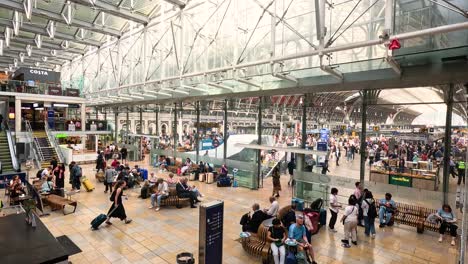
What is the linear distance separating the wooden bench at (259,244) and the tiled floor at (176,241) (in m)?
0.17

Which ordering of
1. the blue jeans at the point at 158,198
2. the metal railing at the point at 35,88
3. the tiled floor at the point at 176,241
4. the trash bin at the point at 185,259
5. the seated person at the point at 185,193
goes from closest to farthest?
the trash bin at the point at 185,259, the tiled floor at the point at 176,241, the blue jeans at the point at 158,198, the seated person at the point at 185,193, the metal railing at the point at 35,88

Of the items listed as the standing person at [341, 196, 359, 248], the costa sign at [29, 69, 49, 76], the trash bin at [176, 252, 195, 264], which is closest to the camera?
the trash bin at [176, 252, 195, 264]

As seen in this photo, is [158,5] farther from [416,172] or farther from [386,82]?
[416,172]

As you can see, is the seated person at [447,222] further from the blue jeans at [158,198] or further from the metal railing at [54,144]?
the metal railing at [54,144]

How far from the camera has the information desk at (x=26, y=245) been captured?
4359mm

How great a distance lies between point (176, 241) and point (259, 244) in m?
2.38

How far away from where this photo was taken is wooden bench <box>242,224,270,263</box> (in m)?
6.21

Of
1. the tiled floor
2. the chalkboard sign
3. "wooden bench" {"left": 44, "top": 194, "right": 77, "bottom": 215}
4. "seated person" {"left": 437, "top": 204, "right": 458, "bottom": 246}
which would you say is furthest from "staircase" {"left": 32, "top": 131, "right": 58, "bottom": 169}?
"seated person" {"left": 437, "top": 204, "right": 458, "bottom": 246}

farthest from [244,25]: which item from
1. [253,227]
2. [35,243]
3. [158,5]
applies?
[35,243]

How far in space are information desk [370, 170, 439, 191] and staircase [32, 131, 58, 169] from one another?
20.5m

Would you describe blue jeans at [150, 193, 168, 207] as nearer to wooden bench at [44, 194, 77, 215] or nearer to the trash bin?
wooden bench at [44, 194, 77, 215]

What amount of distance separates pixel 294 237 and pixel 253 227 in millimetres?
1427

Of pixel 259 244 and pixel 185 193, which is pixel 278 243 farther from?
pixel 185 193

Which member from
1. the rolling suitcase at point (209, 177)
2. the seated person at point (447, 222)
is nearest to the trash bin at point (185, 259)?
the seated person at point (447, 222)
